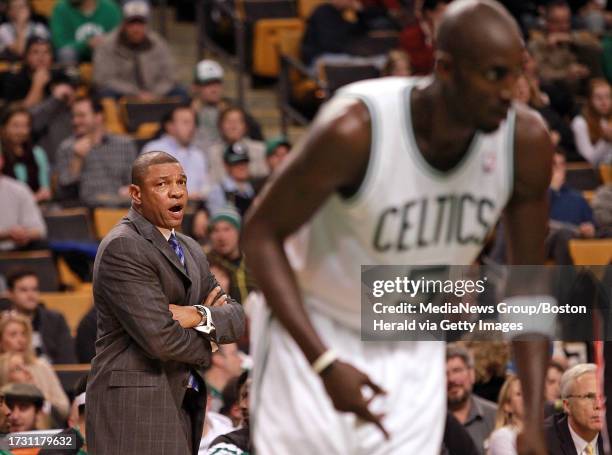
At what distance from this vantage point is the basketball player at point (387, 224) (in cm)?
276

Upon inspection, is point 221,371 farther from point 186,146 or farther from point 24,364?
point 186,146

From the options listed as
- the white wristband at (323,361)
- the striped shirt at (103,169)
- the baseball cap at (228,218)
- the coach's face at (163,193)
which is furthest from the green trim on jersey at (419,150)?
the striped shirt at (103,169)

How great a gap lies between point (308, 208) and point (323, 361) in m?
0.33

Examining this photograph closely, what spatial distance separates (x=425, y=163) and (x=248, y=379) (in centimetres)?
321

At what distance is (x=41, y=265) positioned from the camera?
9023 mm

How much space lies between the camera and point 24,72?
35.8 feet

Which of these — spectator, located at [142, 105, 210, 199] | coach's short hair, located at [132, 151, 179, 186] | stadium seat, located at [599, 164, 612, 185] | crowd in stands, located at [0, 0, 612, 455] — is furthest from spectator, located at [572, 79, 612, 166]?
coach's short hair, located at [132, 151, 179, 186]

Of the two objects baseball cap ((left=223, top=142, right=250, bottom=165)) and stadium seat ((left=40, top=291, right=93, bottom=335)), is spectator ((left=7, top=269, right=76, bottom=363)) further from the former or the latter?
baseball cap ((left=223, top=142, right=250, bottom=165))

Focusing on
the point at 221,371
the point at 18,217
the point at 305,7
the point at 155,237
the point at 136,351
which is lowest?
the point at 221,371

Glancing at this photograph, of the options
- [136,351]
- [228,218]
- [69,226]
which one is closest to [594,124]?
[228,218]

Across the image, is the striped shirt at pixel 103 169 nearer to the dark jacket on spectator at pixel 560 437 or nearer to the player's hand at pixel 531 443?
the dark jacket on spectator at pixel 560 437

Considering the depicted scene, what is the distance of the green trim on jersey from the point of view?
286 centimetres

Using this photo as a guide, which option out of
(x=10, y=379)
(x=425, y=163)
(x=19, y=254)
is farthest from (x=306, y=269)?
(x=19, y=254)

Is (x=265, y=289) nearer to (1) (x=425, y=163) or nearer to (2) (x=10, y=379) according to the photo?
(1) (x=425, y=163)
